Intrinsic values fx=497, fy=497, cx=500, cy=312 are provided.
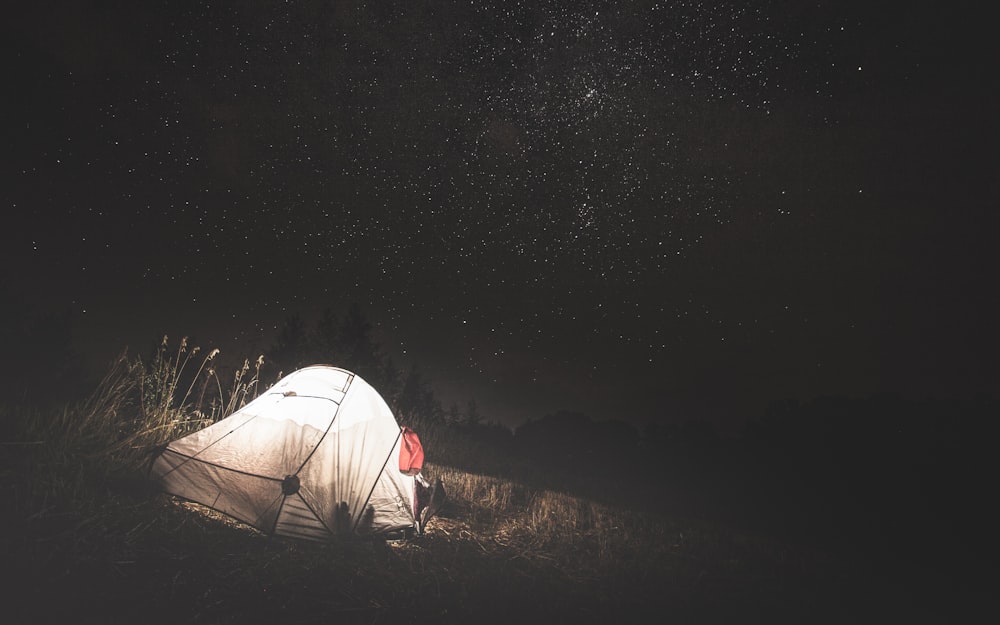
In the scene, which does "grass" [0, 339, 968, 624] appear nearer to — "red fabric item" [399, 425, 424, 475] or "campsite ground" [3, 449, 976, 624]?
"campsite ground" [3, 449, 976, 624]

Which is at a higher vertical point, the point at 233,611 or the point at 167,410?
the point at 167,410

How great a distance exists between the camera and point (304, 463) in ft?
17.1

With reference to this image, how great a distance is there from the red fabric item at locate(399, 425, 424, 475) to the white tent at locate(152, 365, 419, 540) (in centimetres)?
6

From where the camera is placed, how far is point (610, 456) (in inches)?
2109

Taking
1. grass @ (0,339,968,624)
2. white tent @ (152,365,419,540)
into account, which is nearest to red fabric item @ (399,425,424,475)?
white tent @ (152,365,419,540)

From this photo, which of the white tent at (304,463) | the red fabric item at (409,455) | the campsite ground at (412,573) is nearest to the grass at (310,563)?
the campsite ground at (412,573)

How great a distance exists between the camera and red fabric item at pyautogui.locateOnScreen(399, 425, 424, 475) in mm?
5824

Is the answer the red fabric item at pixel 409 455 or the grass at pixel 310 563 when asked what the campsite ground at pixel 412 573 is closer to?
the grass at pixel 310 563

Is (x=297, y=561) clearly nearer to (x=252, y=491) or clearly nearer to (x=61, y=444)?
(x=252, y=491)

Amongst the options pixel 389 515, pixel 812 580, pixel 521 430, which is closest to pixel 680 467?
pixel 521 430

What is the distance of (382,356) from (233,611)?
47546mm

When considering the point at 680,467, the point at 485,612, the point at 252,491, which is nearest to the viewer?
the point at 485,612

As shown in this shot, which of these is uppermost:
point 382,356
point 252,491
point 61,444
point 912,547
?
point 382,356

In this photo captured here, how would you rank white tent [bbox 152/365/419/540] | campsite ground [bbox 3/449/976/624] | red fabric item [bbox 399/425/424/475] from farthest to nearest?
red fabric item [bbox 399/425/424/475], white tent [bbox 152/365/419/540], campsite ground [bbox 3/449/976/624]
